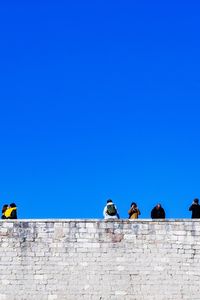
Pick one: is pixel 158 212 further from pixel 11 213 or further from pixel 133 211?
pixel 11 213

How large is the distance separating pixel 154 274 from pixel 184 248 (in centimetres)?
104

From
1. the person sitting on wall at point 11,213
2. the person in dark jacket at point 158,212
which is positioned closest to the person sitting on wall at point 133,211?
the person in dark jacket at point 158,212

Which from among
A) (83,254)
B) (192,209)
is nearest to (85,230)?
(83,254)

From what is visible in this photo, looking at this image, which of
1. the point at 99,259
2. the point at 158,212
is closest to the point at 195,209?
the point at 158,212

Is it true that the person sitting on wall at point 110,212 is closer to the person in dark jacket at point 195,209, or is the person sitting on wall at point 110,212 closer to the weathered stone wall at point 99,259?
the weathered stone wall at point 99,259

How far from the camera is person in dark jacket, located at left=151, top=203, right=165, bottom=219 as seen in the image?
113 feet

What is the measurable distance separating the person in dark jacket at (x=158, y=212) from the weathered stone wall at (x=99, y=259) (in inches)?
18.2

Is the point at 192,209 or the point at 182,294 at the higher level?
the point at 192,209

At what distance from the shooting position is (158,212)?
113 feet

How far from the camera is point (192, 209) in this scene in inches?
1356

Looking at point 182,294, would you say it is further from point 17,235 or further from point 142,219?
point 17,235

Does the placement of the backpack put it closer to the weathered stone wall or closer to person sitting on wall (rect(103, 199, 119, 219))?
person sitting on wall (rect(103, 199, 119, 219))

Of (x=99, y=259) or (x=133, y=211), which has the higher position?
(x=133, y=211)

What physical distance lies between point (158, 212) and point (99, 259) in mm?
2089
